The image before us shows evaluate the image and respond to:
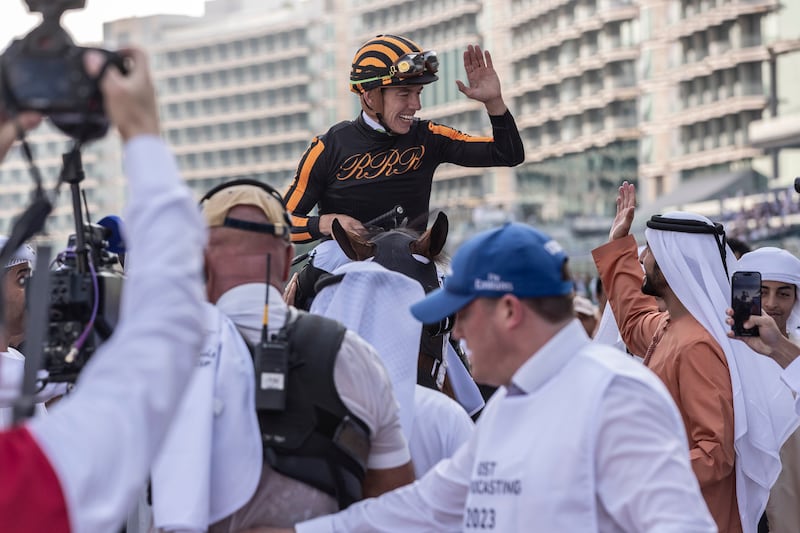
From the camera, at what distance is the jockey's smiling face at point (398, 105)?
620cm

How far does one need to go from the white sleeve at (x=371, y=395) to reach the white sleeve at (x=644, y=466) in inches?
27.8

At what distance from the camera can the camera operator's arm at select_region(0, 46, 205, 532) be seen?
2.19m

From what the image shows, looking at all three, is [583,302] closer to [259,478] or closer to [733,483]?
[733,483]

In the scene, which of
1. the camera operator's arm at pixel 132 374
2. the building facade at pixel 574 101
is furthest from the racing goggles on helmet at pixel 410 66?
the building facade at pixel 574 101

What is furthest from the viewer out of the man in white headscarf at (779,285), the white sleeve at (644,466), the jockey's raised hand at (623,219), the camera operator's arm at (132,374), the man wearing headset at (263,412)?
the man in white headscarf at (779,285)

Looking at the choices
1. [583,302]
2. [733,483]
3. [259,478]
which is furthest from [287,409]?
[583,302]

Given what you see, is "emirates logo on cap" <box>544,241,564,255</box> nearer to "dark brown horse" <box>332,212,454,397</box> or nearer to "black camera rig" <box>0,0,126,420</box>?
"black camera rig" <box>0,0,126,420</box>

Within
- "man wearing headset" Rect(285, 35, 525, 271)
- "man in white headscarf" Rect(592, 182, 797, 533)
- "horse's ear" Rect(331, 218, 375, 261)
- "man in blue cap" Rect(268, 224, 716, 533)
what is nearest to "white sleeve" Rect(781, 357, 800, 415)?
"man in white headscarf" Rect(592, 182, 797, 533)

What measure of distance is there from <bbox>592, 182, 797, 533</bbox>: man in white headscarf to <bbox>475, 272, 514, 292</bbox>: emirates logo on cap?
2.45 m

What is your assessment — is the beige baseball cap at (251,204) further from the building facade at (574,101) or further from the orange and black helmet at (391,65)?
the building facade at (574,101)

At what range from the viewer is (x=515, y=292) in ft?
10.9

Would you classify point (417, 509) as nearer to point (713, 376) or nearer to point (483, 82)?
point (713, 376)

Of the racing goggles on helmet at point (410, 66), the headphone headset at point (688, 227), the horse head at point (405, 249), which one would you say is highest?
the racing goggles on helmet at point (410, 66)

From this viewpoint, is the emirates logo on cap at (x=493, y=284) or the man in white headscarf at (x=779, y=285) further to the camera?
the man in white headscarf at (x=779, y=285)
